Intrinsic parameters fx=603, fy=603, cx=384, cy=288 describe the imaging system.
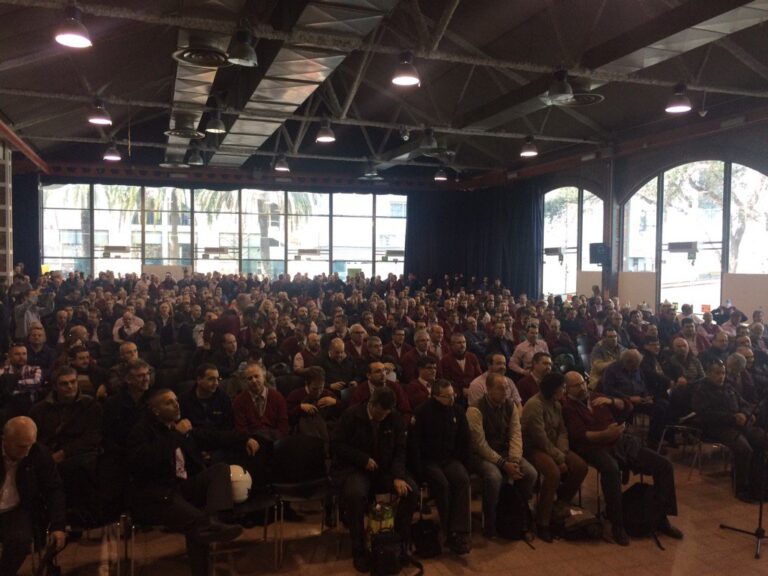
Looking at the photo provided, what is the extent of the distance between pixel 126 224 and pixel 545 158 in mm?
12141

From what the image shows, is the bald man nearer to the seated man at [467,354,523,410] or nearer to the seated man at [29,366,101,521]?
the seated man at [29,366,101,521]

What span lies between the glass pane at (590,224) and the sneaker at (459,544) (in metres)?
11.4

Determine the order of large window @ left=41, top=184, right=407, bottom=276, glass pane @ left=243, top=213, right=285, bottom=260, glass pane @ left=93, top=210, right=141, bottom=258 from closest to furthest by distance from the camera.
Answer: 1. large window @ left=41, top=184, right=407, bottom=276
2. glass pane @ left=93, top=210, right=141, bottom=258
3. glass pane @ left=243, top=213, right=285, bottom=260

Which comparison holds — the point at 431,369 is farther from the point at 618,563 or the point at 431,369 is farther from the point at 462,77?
the point at 462,77

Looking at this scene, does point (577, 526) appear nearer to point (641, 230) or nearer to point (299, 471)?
point (299, 471)

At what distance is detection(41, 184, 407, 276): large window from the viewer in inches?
689

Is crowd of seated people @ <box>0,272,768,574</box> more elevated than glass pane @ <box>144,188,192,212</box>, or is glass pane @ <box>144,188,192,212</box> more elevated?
glass pane @ <box>144,188,192,212</box>

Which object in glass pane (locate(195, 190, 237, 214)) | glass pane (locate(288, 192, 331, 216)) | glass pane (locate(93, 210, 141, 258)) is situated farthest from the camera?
glass pane (locate(288, 192, 331, 216))

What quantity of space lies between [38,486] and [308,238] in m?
16.3

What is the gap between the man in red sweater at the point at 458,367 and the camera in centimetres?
623

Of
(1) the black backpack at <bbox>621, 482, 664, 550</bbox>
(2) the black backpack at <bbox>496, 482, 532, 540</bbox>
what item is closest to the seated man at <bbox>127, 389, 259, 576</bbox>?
(2) the black backpack at <bbox>496, 482, 532, 540</bbox>

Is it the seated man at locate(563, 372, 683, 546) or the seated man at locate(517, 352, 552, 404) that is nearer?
the seated man at locate(563, 372, 683, 546)

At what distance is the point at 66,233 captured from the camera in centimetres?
1747

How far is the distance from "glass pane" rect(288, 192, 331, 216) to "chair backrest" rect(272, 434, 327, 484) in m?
15.4
